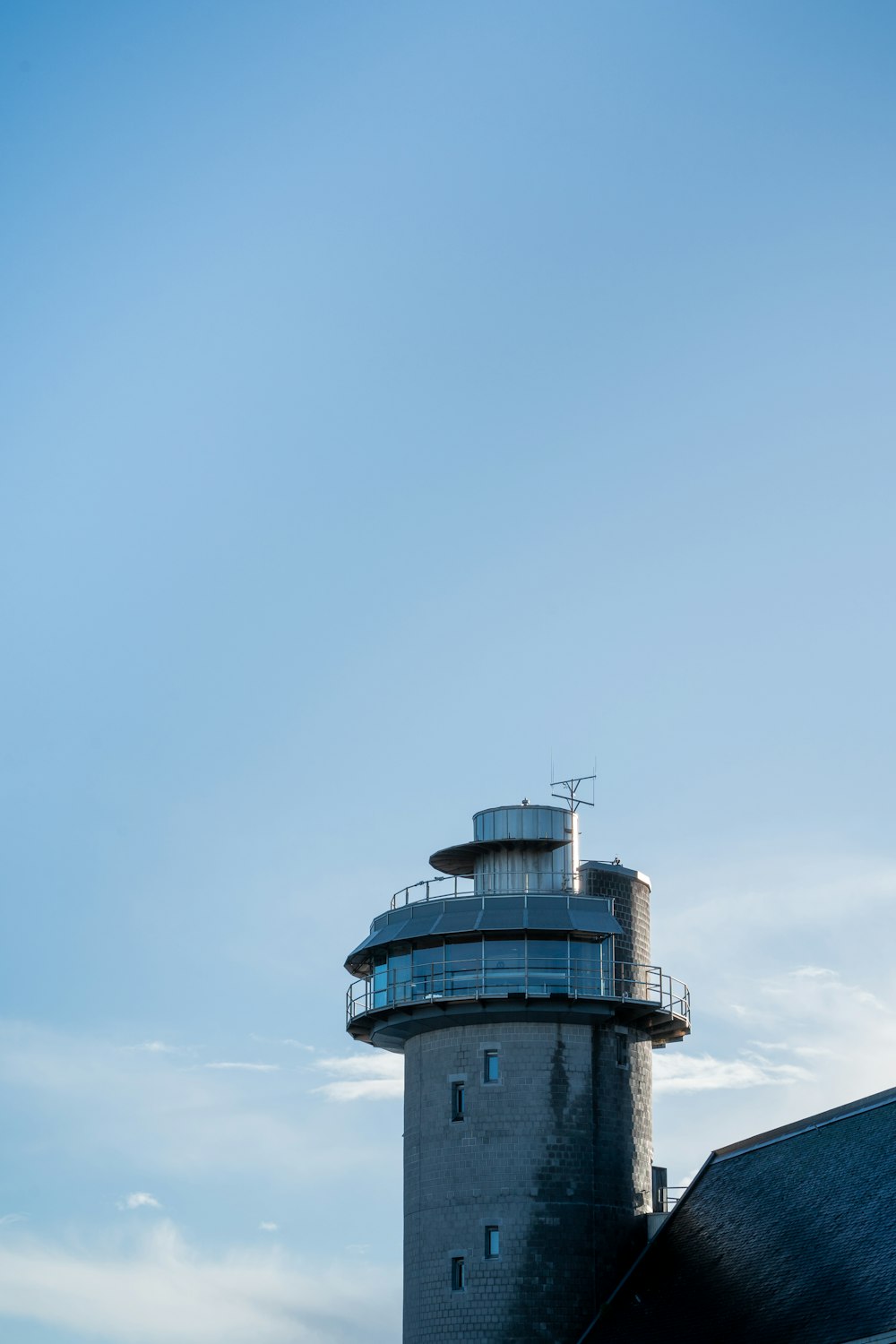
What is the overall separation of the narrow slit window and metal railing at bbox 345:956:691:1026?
2.78 metres

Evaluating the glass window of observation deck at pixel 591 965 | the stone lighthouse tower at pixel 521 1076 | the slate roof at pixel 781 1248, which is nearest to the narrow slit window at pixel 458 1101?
the stone lighthouse tower at pixel 521 1076

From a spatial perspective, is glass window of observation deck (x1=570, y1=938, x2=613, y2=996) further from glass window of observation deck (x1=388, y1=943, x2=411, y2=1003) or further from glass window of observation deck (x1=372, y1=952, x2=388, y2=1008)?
glass window of observation deck (x1=372, y1=952, x2=388, y2=1008)

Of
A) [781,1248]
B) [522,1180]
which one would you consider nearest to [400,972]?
[522,1180]

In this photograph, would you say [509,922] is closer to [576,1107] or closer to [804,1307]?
[576,1107]

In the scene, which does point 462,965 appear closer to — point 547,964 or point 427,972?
point 427,972

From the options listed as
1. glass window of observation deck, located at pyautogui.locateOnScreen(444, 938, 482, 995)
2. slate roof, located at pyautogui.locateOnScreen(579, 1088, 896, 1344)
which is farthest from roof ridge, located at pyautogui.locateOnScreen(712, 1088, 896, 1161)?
glass window of observation deck, located at pyautogui.locateOnScreen(444, 938, 482, 995)

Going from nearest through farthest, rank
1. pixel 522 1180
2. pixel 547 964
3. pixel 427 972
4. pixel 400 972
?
pixel 522 1180 → pixel 547 964 → pixel 427 972 → pixel 400 972

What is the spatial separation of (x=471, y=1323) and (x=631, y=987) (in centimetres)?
1058

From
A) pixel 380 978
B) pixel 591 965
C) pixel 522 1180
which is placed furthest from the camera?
pixel 380 978

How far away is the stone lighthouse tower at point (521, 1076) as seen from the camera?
4919 centimetres

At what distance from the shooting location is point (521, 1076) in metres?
50.9

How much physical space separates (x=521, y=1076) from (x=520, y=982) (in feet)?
8.89

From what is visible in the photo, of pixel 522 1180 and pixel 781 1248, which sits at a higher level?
pixel 522 1180

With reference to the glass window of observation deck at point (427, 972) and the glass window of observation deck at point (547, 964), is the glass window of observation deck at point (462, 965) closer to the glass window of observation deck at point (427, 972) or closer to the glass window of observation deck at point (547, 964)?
the glass window of observation deck at point (427, 972)
